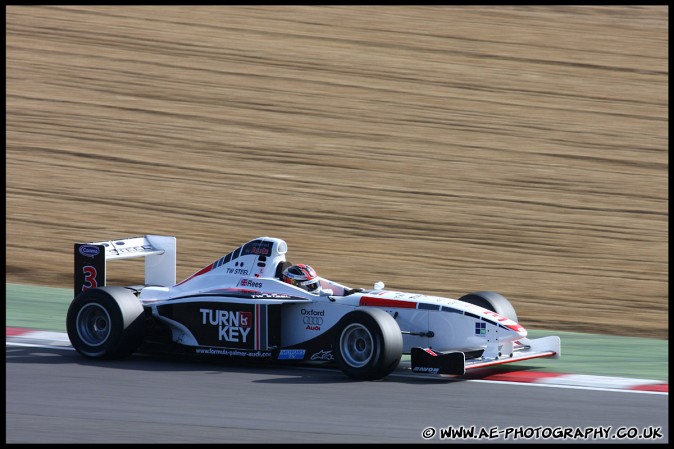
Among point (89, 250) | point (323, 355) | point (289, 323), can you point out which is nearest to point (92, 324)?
point (89, 250)

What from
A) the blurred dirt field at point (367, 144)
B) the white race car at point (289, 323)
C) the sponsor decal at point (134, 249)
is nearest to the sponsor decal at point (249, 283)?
the white race car at point (289, 323)

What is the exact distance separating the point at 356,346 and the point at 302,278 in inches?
42.7

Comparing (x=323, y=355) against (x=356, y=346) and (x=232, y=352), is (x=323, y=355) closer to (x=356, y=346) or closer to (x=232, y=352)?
(x=356, y=346)

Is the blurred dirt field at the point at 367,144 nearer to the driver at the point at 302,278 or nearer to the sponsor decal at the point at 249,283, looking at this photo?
the driver at the point at 302,278

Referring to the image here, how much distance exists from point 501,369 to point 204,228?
8.35 meters

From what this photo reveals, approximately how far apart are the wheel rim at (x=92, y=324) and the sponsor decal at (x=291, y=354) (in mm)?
1739

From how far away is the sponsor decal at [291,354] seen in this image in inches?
447

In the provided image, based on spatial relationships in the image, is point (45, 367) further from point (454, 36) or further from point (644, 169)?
point (454, 36)

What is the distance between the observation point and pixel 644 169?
21.3m

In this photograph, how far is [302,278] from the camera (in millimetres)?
11703

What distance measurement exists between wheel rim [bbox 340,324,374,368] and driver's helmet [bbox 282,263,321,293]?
978 mm

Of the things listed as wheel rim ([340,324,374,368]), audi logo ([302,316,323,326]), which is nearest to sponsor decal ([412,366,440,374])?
wheel rim ([340,324,374,368])

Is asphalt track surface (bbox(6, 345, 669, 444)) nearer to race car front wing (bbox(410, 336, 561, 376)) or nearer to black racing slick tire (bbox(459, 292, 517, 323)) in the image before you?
race car front wing (bbox(410, 336, 561, 376))

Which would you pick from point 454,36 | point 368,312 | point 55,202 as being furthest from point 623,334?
point 454,36
